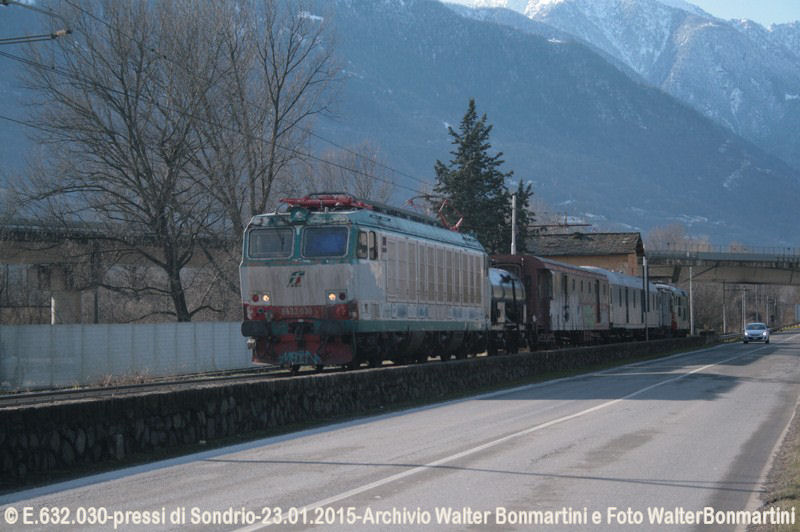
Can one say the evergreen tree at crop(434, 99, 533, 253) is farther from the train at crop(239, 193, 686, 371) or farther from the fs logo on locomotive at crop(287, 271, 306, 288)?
the fs logo on locomotive at crop(287, 271, 306, 288)

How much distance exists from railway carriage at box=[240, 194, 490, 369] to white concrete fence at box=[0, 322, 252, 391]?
26.0ft

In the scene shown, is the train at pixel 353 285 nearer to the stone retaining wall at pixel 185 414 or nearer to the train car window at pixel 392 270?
the train car window at pixel 392 270

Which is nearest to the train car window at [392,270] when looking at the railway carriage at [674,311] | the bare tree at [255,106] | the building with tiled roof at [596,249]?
the bare tree at [255,106]

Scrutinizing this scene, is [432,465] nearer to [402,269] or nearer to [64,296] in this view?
[402,269]

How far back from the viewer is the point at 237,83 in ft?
148

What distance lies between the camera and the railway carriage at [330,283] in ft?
77.5

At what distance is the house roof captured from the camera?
9369 cm

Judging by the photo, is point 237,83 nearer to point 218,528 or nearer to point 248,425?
point 248,425

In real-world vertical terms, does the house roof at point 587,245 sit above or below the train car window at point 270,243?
above

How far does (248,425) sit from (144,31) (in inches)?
1219

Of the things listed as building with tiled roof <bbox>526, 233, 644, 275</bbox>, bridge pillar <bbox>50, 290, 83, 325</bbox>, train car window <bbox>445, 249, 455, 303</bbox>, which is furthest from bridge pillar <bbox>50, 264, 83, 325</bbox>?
building with tiled roof <bbox>526, 233, 644, 275</bbox>

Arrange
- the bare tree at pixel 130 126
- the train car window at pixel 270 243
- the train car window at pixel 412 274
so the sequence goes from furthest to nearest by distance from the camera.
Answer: the bare tree at pixel 130 126, the train car window at pixel 412 274, the train car window at pixel 270 243

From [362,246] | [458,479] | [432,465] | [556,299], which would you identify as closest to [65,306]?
[556,299]

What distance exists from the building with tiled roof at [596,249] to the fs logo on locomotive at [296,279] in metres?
69.9
